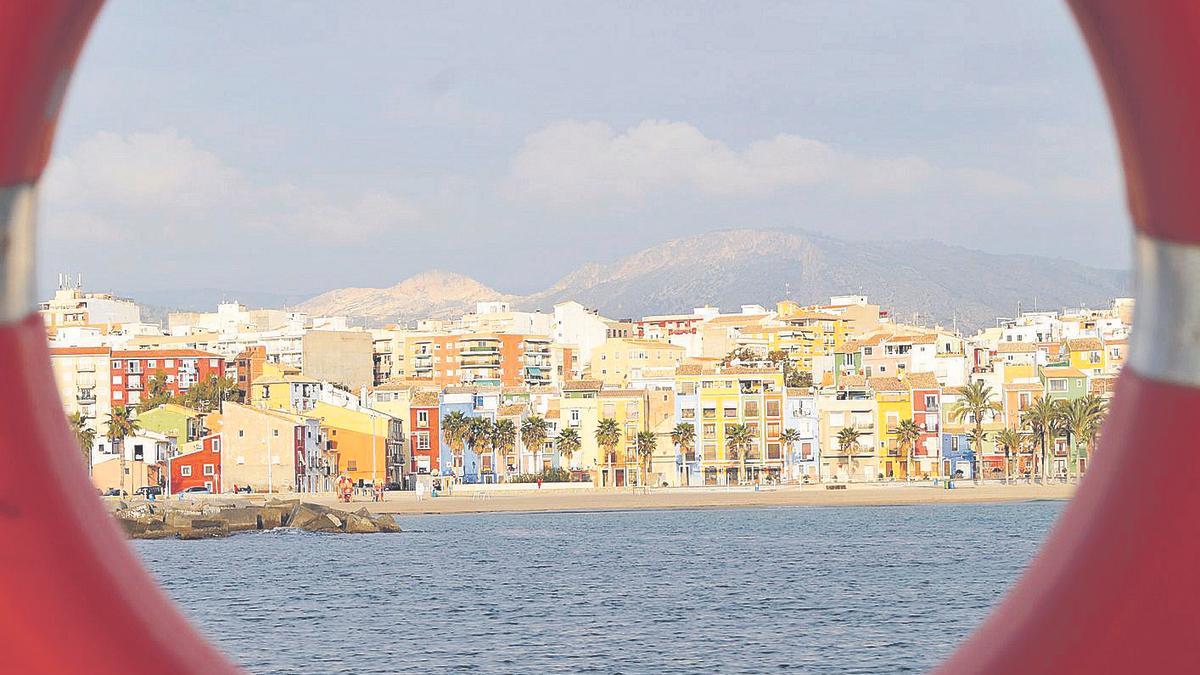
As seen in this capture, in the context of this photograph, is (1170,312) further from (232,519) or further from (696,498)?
(696,498)

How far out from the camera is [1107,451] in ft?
10.7

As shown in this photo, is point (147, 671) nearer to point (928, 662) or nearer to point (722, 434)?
point (928, 662)

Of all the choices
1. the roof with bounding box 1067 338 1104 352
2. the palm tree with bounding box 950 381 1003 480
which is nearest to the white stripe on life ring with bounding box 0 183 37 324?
the palm tree with bounding box 950 381 1003 480

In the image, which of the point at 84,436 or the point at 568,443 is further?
the point at 568,443

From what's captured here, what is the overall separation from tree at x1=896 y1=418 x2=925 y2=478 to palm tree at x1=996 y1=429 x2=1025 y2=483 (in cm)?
265

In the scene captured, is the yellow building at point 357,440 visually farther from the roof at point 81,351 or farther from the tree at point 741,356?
the tree at point 741,356

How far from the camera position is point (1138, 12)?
2.71 m

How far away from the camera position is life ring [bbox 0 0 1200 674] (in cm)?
279

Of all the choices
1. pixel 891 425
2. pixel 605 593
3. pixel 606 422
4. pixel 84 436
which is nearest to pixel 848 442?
pixel 891 425

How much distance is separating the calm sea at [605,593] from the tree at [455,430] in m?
11.7

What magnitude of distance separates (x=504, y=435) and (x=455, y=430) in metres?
1.67

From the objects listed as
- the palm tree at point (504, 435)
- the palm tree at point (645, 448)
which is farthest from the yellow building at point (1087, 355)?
the palm tree at point (504, 435)

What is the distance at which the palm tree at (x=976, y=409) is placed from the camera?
5662 centimetres

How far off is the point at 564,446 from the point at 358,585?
30973 millimetres
